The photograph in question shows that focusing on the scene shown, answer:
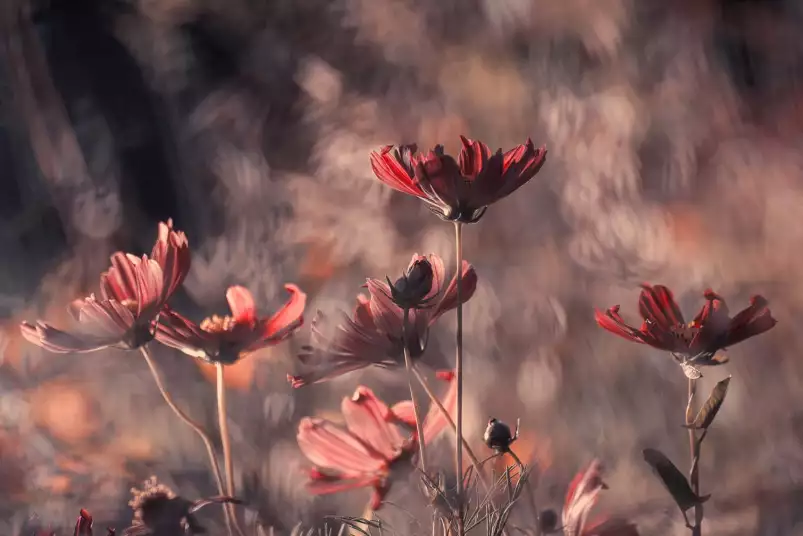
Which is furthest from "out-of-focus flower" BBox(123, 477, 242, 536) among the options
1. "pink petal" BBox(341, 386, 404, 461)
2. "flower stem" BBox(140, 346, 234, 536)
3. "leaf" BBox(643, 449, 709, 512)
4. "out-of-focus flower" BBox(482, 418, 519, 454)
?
"leaf" BBox(643, 449, 709, 512)

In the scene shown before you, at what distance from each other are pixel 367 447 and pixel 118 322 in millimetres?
269

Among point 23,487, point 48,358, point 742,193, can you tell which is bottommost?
point 23,487

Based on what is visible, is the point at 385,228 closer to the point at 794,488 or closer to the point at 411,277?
the point at 411,277

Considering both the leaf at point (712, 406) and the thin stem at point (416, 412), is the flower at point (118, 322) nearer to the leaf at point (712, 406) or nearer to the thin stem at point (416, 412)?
the thin stem at point (416, 412)

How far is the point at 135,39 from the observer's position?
0.82m

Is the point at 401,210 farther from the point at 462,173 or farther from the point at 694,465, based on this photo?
the point at 694,465

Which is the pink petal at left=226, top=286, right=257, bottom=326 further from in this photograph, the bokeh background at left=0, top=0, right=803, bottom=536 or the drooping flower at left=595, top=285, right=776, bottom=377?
the drooping flower at left=595, top=285, right=776, bottom=377

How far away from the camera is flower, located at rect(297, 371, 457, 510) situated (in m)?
0.71

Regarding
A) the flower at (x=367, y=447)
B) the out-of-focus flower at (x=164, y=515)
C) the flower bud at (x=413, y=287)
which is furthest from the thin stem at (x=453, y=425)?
the out-of-focus flower at (x=164, y=515)

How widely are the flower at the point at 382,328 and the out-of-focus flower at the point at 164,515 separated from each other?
16 centimetres

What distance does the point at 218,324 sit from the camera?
74 cm

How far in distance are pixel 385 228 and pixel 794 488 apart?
512 millimetres

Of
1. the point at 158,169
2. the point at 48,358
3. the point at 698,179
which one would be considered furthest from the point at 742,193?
the point at 48,358

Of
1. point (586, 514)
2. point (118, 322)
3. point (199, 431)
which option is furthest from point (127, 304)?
point (586, 514)
